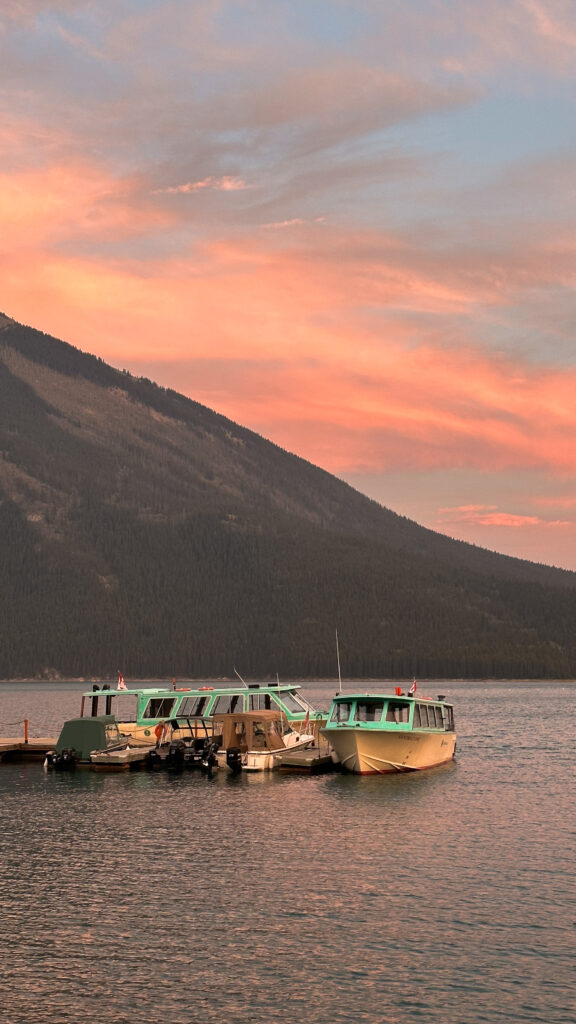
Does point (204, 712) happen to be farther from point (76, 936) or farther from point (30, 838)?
point (76, 936)

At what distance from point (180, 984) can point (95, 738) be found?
5355 cm

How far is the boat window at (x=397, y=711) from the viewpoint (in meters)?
77.1

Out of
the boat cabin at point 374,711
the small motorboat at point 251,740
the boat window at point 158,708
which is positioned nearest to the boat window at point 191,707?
the boat window at point 158,708

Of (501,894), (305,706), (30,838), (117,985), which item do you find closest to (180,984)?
(117,985)

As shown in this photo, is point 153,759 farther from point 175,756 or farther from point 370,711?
point 370,711

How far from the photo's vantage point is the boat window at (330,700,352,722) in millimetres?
76625

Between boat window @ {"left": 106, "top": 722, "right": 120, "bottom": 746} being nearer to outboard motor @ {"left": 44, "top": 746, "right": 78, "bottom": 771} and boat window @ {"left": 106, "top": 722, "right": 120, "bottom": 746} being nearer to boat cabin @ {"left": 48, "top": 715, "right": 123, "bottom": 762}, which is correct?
boat cabin @ {"left": 48, "top": 715, "right": 123, "bottom": 762}

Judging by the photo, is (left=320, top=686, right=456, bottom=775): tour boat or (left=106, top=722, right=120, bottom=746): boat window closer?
(left=320, top=686, right=456, bottom=775): tour boat

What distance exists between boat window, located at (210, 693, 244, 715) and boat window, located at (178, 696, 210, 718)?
86 cm

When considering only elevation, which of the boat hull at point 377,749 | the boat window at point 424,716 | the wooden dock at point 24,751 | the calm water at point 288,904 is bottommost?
the calm water at point 288,904

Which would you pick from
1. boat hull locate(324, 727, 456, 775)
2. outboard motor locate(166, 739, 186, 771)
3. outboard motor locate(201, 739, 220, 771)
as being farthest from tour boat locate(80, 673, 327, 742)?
boat hull locate(324, 727, 456, 775)

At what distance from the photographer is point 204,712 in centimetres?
8975

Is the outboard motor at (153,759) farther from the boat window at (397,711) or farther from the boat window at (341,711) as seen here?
the boat window at (397,711)

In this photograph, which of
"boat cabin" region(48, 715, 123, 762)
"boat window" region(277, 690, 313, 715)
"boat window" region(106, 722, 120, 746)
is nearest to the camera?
"boat cabin" region(48, 715, 123, 762)
